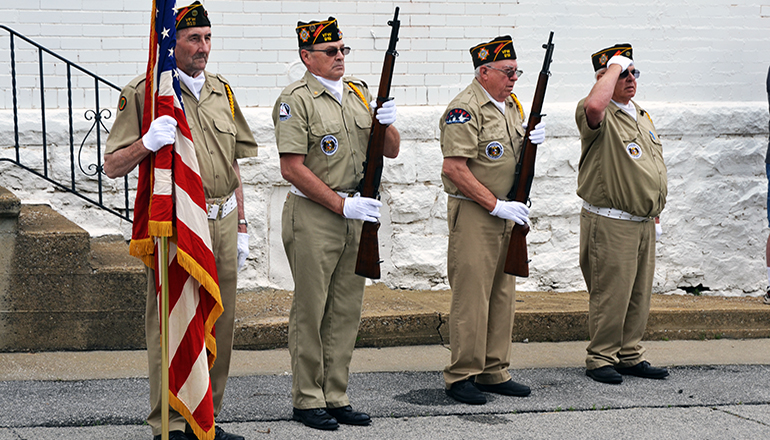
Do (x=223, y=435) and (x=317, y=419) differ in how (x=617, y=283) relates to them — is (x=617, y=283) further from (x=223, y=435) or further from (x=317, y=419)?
(x=223, y=435)

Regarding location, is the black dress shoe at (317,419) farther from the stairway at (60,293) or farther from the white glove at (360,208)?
the stairway at (60,293)

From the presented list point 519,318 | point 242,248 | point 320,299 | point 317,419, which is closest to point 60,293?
point 242,248

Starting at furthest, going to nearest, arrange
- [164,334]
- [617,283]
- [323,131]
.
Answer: [617,283] < [323,131] < [164,334]

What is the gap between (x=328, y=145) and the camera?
4520mm

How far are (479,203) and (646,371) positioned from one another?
1671 mm

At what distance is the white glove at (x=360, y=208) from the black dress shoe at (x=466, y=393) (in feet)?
3.91

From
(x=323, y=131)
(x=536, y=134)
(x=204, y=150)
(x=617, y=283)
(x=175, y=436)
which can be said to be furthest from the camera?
(x=617, y=283)

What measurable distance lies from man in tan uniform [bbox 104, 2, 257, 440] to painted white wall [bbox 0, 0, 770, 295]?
2.72m

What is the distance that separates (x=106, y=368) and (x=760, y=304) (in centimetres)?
527

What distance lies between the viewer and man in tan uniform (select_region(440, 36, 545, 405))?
16.3ft

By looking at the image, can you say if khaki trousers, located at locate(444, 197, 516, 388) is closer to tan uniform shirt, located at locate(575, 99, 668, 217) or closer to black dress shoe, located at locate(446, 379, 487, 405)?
black dress shoe, located at locate(446, 379, 487, 405)

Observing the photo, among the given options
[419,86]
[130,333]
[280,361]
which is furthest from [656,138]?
[130,333]

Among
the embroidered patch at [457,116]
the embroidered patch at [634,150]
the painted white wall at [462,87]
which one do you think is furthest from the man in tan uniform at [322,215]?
the painted white wall at [462,87]

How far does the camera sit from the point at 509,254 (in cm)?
507
